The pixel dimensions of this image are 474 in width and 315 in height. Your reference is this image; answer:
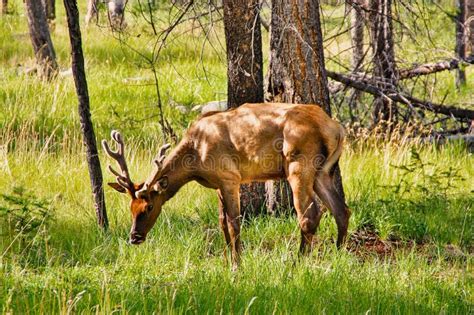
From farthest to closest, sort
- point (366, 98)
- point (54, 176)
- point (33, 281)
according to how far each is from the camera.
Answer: point (366, 98)
point (54, 176)
point (33, 281)

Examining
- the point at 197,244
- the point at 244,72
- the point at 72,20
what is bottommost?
the point at 197,244

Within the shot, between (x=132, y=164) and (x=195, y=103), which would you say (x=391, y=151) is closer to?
(x=132, y=164)

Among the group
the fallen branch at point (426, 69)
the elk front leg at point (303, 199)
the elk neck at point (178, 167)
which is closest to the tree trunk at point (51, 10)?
the fallen branch at point (426, 69)

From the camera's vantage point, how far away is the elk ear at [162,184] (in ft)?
25.3

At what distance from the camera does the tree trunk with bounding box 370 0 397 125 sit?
34.5 ft

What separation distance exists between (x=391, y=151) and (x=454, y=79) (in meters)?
9.19

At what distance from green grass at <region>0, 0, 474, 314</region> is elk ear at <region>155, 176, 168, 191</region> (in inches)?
16.0

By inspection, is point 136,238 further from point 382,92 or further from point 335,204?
point 382,92

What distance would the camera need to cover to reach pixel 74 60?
822cm

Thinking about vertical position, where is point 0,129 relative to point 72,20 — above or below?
below

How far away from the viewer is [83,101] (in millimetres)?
8211

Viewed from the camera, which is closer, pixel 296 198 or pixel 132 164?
pixel 296 198

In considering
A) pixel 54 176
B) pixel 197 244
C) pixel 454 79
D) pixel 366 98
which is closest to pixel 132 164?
pixel 54 176

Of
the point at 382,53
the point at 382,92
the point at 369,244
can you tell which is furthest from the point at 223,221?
the point at 382,53
